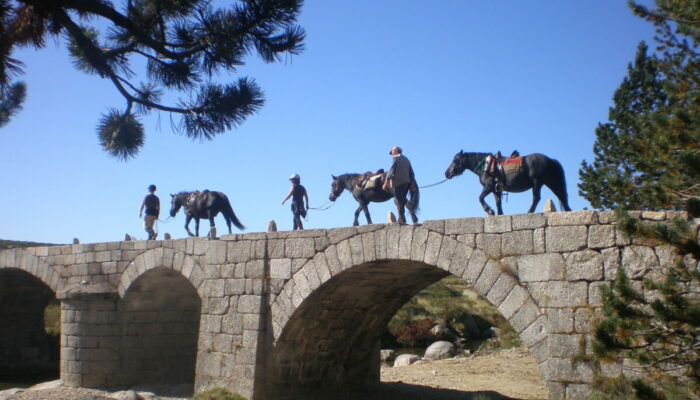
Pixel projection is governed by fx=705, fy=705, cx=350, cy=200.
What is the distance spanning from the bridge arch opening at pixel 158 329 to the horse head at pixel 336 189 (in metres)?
3.31

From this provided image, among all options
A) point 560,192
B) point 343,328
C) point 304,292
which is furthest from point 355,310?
point 560,192

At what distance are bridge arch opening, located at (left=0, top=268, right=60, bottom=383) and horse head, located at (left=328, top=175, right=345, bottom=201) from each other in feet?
31.6

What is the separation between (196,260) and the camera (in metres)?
10.9

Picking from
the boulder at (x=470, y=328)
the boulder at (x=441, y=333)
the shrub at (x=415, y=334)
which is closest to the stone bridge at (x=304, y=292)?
the shrub at (x=415, y=334)

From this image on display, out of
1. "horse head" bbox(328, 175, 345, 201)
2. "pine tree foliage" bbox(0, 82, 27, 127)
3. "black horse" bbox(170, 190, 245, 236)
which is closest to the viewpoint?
"pine tree foliage" bbox(0, 82, 27, 127)

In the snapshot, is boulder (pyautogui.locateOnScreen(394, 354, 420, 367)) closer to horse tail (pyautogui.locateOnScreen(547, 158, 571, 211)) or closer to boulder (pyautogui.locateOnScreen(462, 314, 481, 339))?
boulder (pyautogui.locateOnScreen(462, 314, 481, 339))

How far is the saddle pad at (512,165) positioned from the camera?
809 centimetres

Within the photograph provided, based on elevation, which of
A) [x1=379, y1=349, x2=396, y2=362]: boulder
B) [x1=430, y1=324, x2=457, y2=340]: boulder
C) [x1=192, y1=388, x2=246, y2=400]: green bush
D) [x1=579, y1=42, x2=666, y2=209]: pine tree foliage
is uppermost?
[x1=579, y1=42, x2=666, y2=209]: pine tree foliage

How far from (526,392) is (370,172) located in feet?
15.0

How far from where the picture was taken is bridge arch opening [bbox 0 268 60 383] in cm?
1714

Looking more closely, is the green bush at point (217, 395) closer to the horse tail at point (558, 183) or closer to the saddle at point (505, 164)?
the saddle at point (505, 164)

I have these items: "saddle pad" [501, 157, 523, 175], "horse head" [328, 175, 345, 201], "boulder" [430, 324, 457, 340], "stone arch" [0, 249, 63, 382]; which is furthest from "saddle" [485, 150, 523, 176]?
"boulder" [430, 324, 457, 340]

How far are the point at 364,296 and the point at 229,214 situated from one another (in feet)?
9.39

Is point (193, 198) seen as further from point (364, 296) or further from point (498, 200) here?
point (498, 200)
